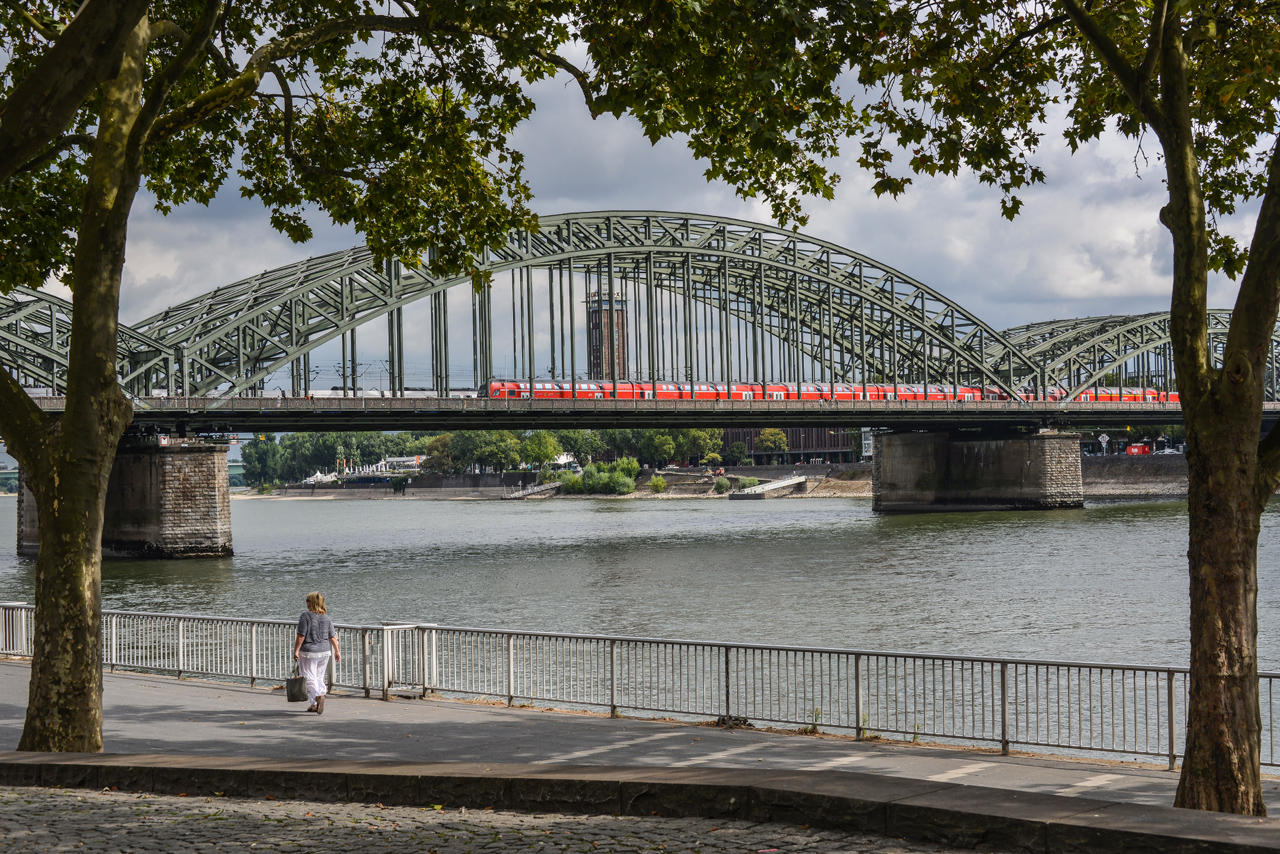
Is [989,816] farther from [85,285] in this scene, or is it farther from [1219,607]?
[85,285]

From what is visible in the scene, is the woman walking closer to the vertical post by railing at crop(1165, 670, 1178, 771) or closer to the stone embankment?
the vertical post by railing at crop(1165, 670, 1178, 771)

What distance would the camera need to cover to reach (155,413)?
6812 centimetres

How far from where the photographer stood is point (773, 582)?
47.5 m

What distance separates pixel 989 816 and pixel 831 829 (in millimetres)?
1211

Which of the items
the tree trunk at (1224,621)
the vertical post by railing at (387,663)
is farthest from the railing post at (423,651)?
the tree trunk at (1224,621)

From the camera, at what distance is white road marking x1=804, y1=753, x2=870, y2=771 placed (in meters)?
13.0

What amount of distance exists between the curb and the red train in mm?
68146

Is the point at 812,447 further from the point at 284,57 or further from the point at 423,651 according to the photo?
the point at 284,57

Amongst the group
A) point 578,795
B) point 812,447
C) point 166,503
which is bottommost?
point 578,795

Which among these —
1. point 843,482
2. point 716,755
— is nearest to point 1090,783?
point 716,755

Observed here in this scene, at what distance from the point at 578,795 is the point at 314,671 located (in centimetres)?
773

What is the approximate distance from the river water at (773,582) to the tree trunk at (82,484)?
64.7ft

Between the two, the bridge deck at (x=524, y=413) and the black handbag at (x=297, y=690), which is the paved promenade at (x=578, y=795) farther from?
the bridge deck at (x=524, y=413)

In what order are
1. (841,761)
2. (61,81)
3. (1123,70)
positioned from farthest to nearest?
1. (841,761)
2. (1123,70)
3. (61,81)
